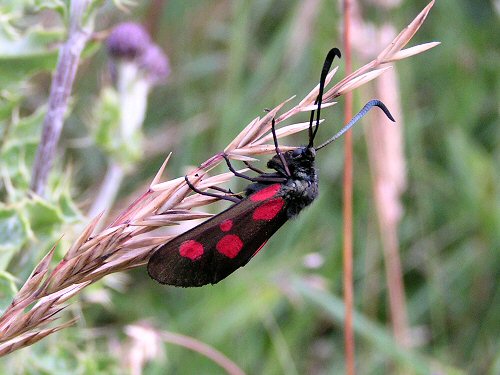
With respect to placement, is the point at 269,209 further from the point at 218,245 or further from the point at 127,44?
the point at 127,44

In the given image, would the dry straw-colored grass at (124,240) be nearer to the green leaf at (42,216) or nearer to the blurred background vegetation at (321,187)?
the green leaf at (42,216)

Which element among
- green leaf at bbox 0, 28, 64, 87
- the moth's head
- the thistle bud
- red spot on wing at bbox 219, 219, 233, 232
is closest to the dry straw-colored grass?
red spot on wing at bbox 219, 219, 233, 232

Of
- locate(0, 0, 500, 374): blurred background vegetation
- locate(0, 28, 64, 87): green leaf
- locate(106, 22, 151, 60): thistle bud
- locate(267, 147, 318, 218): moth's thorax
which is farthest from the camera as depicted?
locate(0, 0, 500, 374): blurred background vegetation

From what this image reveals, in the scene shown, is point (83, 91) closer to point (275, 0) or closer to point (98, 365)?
point (275, 0)

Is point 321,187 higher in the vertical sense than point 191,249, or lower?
lower

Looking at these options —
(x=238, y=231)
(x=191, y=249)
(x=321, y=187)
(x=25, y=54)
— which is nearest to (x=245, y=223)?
(x=238, y=231)

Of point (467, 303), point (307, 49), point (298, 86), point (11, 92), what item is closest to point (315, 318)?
point (467, 303)

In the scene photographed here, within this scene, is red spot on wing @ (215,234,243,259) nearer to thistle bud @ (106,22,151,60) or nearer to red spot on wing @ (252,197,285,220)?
red spot on wing @ (252,197,285,220)

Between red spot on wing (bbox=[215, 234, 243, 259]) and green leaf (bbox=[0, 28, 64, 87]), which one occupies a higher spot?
green leaf (bbox=[0, 28, 64, 87])
